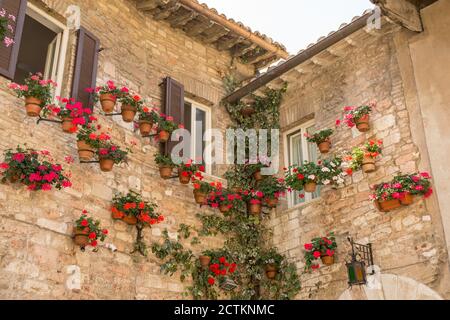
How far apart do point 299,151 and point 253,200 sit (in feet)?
4.00

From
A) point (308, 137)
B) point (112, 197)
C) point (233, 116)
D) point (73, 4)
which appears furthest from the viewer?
point (233, 116)

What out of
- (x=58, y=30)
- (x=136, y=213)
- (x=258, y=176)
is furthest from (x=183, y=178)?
(x=58, y=30)

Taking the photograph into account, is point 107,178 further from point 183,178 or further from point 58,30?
point 58,30

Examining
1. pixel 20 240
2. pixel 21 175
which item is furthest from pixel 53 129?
pixel 20 240

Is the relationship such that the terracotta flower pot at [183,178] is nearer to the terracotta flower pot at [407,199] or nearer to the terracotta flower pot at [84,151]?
the terracotta flower pot at [84,151]

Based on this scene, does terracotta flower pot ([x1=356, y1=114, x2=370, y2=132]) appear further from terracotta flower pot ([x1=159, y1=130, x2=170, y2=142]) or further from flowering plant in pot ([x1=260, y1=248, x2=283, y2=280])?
terracotta flower pot ([x1=159, y1=130, x2=170, y2=142])

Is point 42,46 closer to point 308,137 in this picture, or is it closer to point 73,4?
point 73,4

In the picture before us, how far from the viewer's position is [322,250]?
7.59 metres

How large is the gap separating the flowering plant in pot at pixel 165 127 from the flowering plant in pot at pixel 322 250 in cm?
260

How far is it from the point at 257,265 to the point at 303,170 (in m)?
1.67

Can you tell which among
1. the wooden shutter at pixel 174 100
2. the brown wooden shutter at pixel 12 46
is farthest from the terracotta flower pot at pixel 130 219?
the brown wooden shutter at pixel 12 46

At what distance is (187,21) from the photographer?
371 inches

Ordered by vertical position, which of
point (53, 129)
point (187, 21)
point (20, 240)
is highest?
point (187, 21)

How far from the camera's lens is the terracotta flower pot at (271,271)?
827cm
